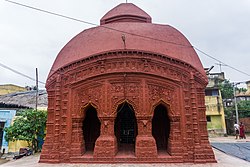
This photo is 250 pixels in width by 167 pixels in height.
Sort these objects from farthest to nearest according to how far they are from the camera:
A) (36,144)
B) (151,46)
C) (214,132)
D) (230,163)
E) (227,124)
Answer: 1. (227,124)
2. (214,132)
3. (36,144)
4. (151,46)
5. (230,163)

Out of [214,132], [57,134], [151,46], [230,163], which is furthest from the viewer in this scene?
[214,132]

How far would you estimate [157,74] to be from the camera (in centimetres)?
1034

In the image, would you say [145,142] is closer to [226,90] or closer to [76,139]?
[76,139]

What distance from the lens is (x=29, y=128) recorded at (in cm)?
1319

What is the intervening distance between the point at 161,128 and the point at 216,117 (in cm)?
1344

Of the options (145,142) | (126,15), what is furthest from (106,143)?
(126,15)

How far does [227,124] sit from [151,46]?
1863 cm

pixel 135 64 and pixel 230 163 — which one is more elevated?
pixel 135 64

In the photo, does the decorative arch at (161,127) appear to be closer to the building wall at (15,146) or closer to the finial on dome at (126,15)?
the finial on dome at (126,15)

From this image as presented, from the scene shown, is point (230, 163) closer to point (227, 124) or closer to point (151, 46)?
point (151, 46)

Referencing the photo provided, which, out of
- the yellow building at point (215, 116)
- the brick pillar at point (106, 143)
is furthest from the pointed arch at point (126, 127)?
the yellow building at point (215, 116)

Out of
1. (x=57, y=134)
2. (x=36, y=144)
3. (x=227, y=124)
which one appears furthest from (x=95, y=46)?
(x=227, y=124)

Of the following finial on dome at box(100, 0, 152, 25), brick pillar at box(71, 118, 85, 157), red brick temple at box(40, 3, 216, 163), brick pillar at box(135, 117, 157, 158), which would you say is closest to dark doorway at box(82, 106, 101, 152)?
red brick temple at box(40, 3, 216, 163)

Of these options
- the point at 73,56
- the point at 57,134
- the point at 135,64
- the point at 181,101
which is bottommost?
the point at 57,134
